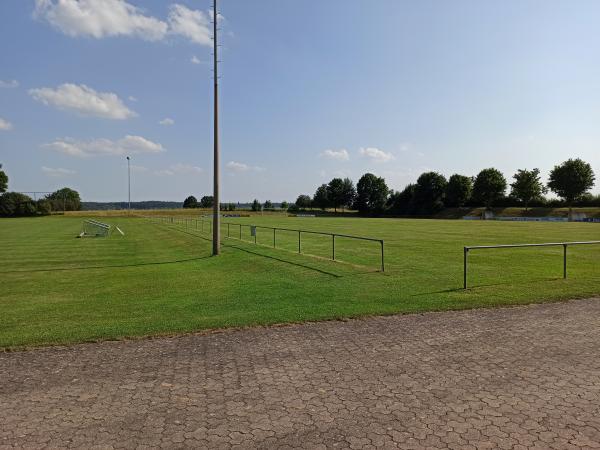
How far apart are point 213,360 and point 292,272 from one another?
787cm

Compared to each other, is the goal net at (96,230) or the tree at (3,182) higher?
the tree at (3,182)

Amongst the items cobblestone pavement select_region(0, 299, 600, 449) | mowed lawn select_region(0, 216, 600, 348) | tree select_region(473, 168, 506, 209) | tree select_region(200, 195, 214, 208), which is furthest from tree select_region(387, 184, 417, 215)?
cobblestone pavement select_region(0, 299, 600, 449)

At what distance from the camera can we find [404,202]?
12006 cm

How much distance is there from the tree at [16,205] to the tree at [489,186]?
329 feet

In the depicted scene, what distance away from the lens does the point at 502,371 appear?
5.14m

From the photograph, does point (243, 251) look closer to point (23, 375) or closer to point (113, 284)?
point (113, 284)

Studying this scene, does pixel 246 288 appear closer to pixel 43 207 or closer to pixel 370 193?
pixel 43 207

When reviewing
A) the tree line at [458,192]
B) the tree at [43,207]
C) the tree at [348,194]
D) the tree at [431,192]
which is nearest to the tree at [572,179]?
the tree line at [458,192]

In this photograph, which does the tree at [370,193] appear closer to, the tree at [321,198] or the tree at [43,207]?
the tree at [321,198]

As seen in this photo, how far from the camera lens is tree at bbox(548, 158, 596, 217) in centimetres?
8581

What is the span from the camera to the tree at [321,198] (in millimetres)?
148375

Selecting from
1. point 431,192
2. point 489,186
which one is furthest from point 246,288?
point 431,192

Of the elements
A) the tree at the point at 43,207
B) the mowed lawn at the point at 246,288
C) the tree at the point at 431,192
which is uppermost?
the tree at the point at 431,192

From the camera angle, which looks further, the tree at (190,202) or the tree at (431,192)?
the tree at (190,202)
